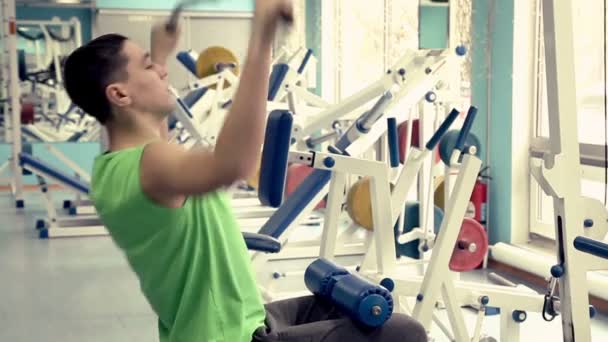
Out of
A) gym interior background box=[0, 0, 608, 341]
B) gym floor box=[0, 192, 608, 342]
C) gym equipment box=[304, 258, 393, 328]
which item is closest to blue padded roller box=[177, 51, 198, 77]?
gym interior background box=[0, 0, 608, 341]

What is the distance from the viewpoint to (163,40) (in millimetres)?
1617

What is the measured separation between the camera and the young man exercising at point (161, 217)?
128 centimetres

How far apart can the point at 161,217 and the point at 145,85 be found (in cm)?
24

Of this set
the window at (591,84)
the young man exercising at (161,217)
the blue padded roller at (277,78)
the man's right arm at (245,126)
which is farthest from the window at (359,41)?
the man's right arm at (245,126)

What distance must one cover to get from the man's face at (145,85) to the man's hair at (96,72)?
14 millimetres

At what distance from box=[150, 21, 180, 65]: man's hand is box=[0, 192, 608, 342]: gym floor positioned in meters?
2.00

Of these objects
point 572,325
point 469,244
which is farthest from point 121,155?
point 469,244

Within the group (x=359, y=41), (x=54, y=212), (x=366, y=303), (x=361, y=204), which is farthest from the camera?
(x=359, y=41)

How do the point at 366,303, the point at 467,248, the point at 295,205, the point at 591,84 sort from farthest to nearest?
the point at 591,84, the point at 295,205, the point at 467,248, the point at 366,303

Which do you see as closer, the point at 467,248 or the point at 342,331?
the point at 342,331

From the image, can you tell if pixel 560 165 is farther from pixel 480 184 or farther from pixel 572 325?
pixel 480 184

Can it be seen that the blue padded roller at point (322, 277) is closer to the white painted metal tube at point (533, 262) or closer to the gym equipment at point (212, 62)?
the white painted metal tube at point (533, 262)

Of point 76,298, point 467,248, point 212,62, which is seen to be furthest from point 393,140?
point 212,62

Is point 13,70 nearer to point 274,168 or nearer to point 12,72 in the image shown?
point 12,72
